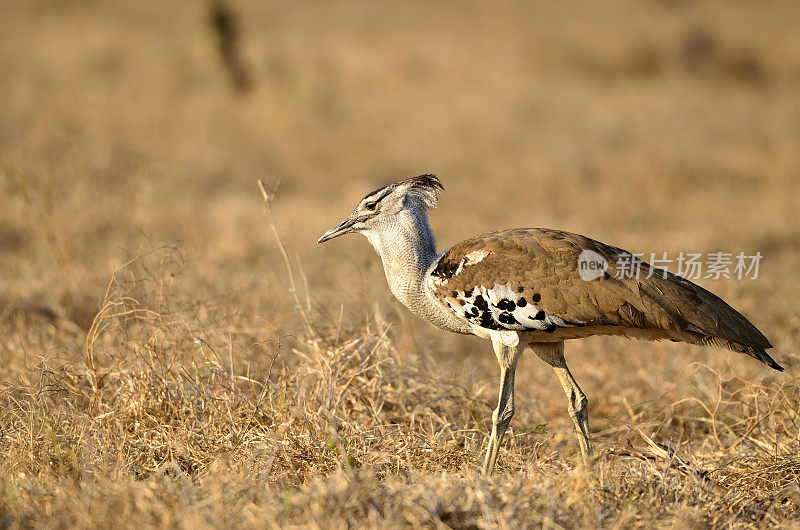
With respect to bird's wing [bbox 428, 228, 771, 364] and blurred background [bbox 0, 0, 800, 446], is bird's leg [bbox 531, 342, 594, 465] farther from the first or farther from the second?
blurred background [bbox 0, 0, 800, 446]

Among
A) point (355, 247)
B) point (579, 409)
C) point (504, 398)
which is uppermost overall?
point (504, 398)

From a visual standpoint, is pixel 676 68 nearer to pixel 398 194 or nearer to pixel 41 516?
pixel 398 194

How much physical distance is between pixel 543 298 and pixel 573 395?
0.51 metres

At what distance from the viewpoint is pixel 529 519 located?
2.50 meters

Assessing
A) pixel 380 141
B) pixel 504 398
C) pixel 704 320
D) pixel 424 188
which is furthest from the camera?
pixel 380 141

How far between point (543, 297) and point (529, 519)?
93 centimetres

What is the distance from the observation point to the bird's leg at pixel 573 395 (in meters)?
3.34

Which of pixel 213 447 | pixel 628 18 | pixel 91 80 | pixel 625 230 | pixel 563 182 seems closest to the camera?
pixel 213 447

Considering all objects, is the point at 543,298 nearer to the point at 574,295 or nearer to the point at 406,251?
the point at 574,295

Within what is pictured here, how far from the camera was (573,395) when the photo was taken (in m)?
3.39

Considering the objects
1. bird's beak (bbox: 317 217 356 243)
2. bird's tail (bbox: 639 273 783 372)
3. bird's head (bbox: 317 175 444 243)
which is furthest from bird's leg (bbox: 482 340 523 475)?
bird's beak (bbox: 317 217 356 243)

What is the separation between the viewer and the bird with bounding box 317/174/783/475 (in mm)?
3125

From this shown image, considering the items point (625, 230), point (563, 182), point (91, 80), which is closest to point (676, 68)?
point (563, 182)

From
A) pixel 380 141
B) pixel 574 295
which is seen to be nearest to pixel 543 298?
pixel 574 295
